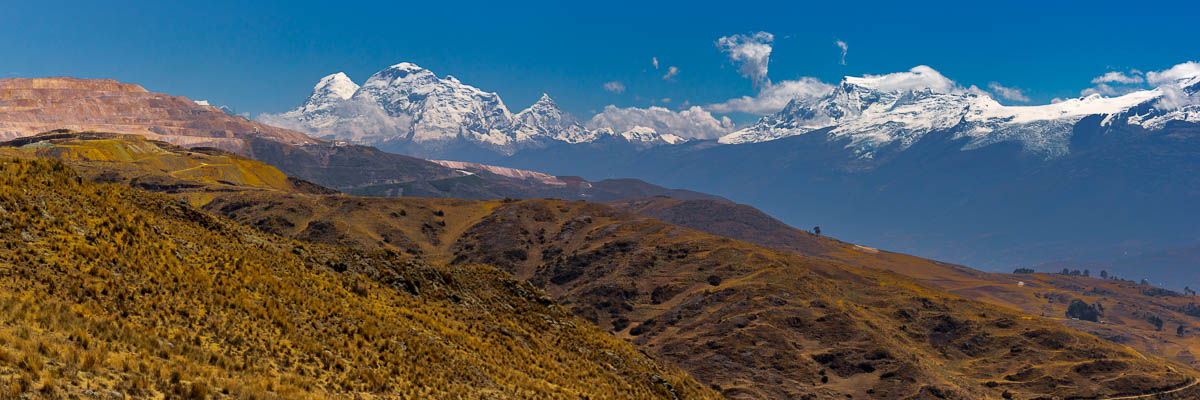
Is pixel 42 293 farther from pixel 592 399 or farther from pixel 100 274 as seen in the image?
pixel 592 399

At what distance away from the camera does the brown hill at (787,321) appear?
397 feet

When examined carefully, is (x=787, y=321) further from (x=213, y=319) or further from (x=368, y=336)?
(x=213, y=319)

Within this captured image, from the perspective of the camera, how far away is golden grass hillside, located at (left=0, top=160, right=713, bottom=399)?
21.5 meters

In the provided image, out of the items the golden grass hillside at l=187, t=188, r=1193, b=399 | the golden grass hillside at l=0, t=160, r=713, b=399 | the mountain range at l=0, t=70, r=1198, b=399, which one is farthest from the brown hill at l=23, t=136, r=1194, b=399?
the golden grass hillside at l=0, t=160, r=713, b=399

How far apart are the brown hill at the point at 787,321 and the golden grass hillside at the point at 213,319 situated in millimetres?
69532

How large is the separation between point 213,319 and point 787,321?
122232 mm

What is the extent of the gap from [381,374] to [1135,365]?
14579cm

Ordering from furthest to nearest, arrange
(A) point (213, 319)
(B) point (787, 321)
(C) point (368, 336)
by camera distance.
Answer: (B) point (787, 321) → (C) point (368, 336) → (A) point (213, 319)

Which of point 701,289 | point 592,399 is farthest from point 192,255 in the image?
point 701,289

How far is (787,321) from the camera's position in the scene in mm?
137875

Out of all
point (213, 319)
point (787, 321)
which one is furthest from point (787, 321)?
point (213, 319)

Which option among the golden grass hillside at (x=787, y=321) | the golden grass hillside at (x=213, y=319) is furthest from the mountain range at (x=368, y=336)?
the golden grass hillside at (x=787, y=321)

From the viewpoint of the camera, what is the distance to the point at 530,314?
61531 mm

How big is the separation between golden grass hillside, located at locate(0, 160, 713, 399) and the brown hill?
69.5m
